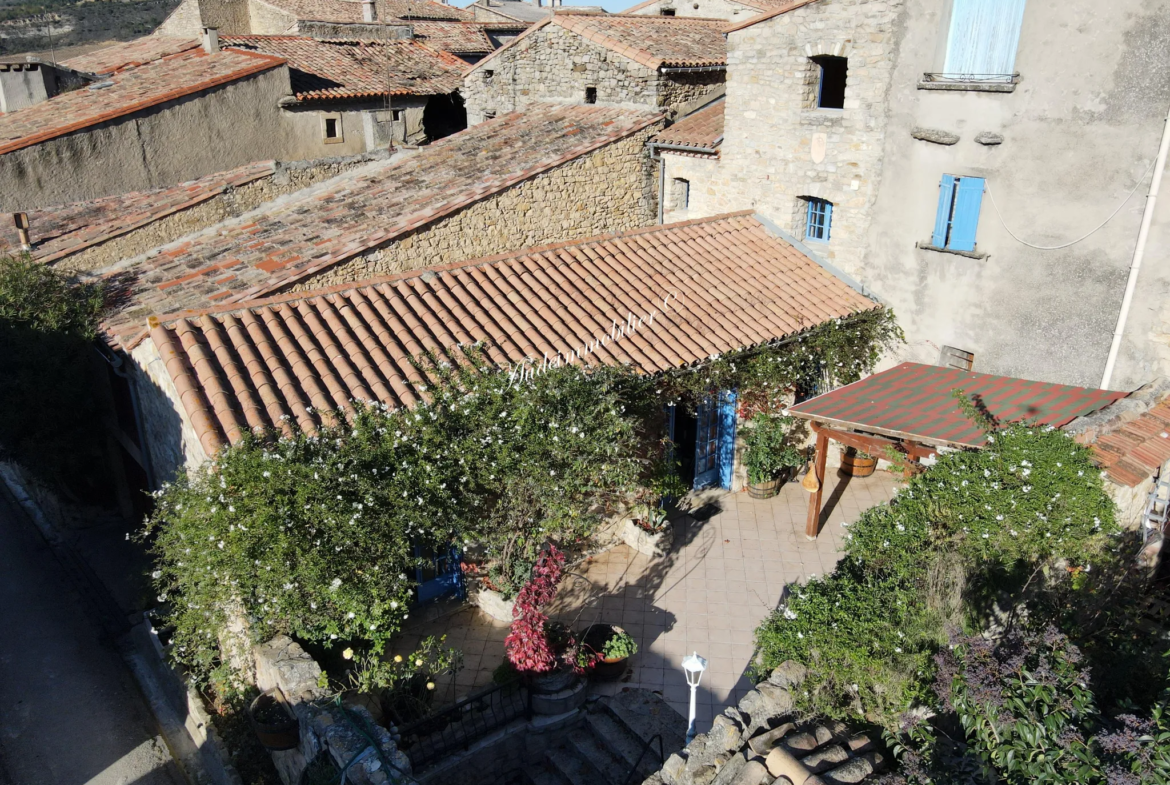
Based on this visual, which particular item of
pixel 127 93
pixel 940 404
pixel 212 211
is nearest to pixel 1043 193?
pixel 940 404

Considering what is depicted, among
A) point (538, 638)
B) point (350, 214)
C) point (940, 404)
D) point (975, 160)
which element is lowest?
point (538, 638)

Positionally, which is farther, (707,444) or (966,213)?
(707,444)

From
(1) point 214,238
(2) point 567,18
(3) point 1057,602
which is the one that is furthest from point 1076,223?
(1) point 214,238

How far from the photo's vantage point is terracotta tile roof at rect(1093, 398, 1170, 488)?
8.55m

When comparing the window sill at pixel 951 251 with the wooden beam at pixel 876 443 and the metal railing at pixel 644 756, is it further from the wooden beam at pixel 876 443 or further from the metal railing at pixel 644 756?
the metal railing at pixel 644 756

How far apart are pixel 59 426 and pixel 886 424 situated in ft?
37.2

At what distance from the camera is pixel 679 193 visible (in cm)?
1588

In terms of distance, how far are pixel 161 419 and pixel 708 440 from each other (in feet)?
23.7

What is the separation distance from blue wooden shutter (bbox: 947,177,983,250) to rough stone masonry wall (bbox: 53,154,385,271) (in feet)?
40.2

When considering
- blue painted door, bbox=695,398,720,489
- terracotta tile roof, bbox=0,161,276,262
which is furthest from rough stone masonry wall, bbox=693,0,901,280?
terracotta tile roof, bbox=0,161,276,262

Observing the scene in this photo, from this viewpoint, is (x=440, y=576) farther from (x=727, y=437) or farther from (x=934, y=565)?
(x=934, y=565)

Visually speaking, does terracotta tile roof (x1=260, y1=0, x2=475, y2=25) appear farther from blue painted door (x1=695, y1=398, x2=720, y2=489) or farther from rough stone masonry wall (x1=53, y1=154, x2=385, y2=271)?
blue painted door (x1=695, y1=398, x2=720, y2=489)

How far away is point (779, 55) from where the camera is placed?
13219 mm

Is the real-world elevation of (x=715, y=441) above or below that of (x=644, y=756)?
above
